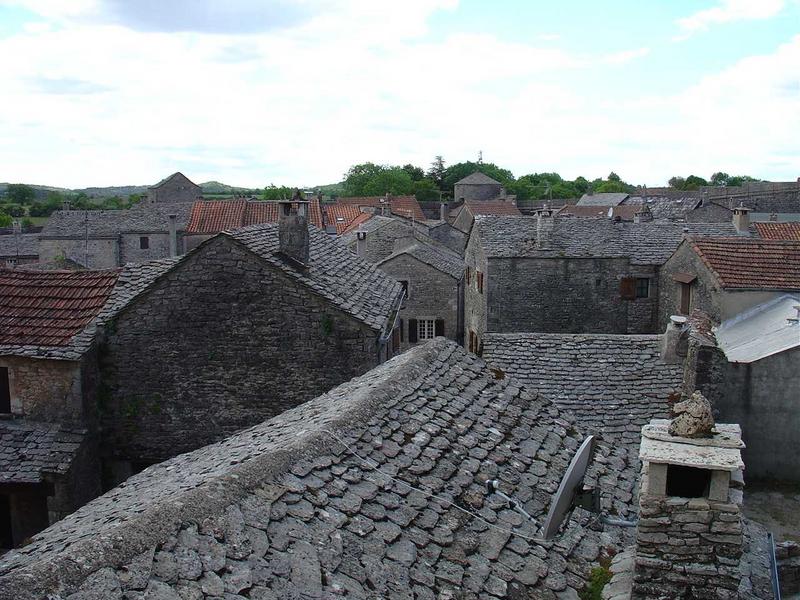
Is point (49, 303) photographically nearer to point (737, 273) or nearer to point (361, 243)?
point (737, 273)

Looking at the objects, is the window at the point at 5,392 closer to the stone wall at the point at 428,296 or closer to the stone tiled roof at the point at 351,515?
the stone tiled roof at the point at 351,515

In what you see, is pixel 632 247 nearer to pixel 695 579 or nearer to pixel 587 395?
pixel 587 395

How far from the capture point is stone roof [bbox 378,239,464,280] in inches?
1478

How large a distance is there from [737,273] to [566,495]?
53.2ft

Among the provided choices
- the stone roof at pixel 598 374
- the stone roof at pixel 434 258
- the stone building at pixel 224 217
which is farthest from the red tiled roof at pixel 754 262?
the stone building at pixel 224 217

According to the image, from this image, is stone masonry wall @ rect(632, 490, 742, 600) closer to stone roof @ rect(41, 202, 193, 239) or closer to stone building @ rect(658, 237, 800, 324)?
stone building @ rect(658, 237, 800, 324)

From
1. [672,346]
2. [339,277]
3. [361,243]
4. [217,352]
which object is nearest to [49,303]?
[217,352]

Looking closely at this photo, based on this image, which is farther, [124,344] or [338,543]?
[124,344]

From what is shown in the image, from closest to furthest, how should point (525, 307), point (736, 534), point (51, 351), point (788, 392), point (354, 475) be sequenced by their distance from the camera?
point (736, 534) < point (354, 475) < point (51, 351) < point (788, 392) < point (525, 307)

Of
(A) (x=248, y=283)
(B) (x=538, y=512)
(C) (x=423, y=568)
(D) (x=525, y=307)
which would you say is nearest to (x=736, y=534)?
(B) (x=538, y=512)

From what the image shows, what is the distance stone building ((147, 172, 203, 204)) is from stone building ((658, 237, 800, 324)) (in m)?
84.5

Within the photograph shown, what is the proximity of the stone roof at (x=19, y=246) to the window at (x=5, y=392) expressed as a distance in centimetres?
5079

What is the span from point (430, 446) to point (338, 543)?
231 cm

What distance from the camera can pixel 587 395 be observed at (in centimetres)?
1517
